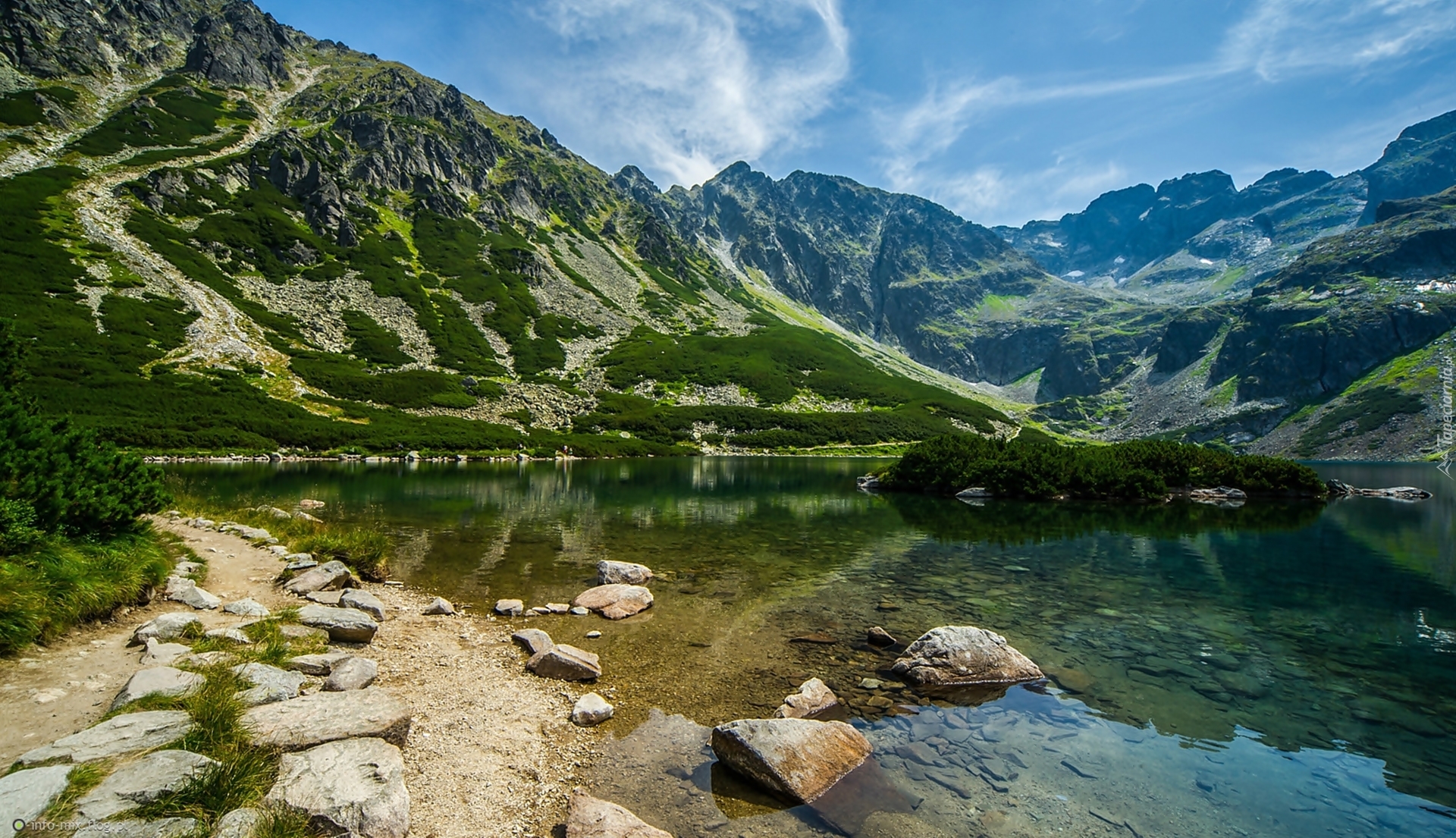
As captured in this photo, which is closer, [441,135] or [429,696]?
[429,696]

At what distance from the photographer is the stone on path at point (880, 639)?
42.8ft

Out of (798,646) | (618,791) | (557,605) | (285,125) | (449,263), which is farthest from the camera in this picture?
(285,125)

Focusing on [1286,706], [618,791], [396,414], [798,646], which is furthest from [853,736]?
[396,414]

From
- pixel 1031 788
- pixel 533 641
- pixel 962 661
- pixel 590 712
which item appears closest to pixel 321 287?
pixel 533 641

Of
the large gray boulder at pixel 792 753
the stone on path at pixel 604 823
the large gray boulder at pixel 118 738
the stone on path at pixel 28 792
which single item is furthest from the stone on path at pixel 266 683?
the large gray boulder at pixel 792 753

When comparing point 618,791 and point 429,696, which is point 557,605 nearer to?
point 429,696

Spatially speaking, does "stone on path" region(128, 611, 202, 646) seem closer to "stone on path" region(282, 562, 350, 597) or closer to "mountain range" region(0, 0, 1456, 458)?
"stone on path" region(282, 562, 350, 597)

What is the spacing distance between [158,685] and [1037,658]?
48.5 ft

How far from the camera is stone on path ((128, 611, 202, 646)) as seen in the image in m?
9.28

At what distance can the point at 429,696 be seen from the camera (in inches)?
377

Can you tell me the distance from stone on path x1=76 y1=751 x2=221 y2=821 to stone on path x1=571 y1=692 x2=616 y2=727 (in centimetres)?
472

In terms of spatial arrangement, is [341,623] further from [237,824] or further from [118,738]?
[237,824]

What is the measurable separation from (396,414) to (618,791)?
87044 millimetres

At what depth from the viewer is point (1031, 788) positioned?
7.73m
